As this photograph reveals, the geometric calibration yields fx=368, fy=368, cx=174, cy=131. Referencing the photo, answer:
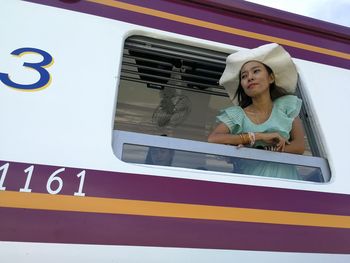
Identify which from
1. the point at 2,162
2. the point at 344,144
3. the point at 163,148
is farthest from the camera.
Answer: the point at 344,144

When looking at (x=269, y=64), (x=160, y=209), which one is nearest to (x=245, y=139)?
(x=269, y=64)

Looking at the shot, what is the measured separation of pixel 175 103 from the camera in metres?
2.26

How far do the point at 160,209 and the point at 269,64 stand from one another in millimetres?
867

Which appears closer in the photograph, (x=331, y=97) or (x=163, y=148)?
(x=163, y=148)

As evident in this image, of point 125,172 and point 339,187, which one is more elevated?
point 339,187

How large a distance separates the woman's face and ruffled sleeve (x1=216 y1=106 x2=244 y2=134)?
115 mm

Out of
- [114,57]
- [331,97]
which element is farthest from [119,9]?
[331,97]

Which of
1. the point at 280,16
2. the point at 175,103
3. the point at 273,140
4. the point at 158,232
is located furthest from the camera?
the point at 175,103

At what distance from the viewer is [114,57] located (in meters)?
1.38

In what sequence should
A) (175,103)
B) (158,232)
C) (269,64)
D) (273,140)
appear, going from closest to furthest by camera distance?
(158,232)
(273,140)
(269,64)
(175,103)

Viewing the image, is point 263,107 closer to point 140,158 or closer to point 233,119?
point 233,119

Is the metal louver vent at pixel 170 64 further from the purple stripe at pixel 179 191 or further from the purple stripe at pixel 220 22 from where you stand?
the purple stripe at pixel 179 191

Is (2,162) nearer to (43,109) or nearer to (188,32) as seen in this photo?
(43,109)

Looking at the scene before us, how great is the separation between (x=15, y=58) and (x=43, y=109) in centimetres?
21
